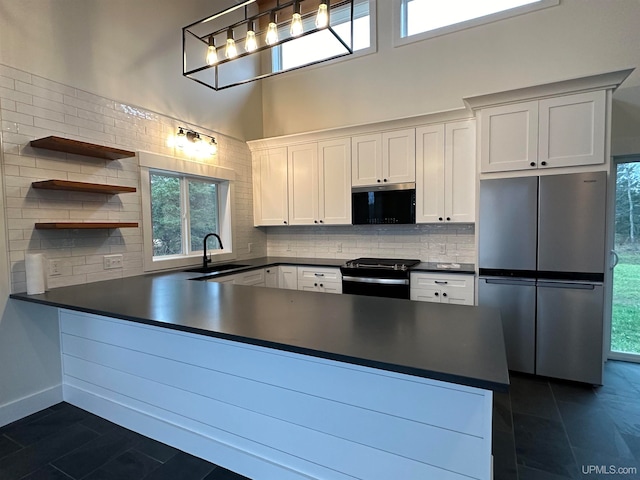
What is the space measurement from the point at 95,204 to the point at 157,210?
66cm

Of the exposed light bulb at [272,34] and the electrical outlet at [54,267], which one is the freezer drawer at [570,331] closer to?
the exposed light bulb at [272,34]

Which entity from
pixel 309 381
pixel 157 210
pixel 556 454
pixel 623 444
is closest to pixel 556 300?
pixel 623 444

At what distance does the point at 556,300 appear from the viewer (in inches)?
106

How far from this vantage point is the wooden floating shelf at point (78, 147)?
220 cm

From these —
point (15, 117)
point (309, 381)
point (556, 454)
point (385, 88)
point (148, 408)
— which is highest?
point (385, 88)

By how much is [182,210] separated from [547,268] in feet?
11.4

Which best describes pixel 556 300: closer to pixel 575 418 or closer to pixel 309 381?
pixel 575 418

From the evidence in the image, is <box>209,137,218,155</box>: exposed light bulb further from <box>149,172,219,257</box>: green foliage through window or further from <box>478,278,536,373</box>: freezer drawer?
<box>478,278,536,373</box>: freezer drawer

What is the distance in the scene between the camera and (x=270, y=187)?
4.32 m

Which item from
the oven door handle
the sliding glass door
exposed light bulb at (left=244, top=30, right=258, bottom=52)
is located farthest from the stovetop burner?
exposed light bulb at (left=244, top=30, right=258, bottom=52)

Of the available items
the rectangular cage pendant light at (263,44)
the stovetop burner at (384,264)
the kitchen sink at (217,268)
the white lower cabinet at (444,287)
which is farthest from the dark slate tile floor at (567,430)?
the rectangular cage pendant light at (263,44)

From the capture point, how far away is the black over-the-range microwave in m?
3.52

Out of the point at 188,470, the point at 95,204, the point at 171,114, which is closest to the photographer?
the point at 188,470

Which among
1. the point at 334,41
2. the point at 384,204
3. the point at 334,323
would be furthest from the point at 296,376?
the point at 334,41
